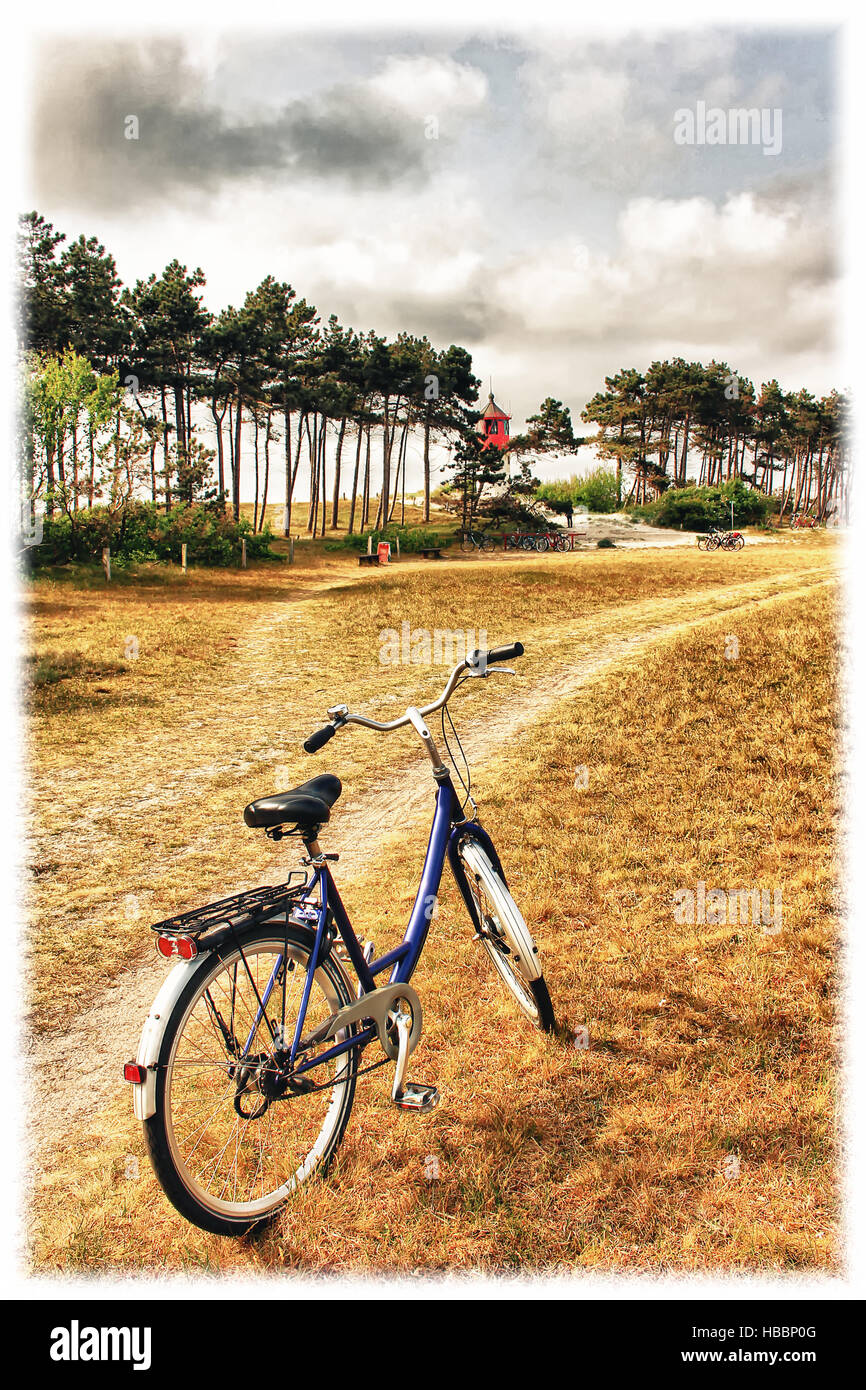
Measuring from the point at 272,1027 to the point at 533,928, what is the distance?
249 centimetres

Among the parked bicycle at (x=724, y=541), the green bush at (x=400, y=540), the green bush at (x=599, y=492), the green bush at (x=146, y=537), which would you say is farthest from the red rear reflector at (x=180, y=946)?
the green bush at (x=599, y=492)

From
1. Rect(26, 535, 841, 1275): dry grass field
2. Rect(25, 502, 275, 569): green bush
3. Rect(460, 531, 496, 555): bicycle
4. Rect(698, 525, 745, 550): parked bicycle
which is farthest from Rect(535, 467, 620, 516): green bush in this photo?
Rect(26, 535, 841, 1275): dry grass field

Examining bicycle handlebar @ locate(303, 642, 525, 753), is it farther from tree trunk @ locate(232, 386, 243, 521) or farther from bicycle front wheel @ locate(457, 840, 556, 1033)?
tree trunk @ locate(232, 386, 243, 521)

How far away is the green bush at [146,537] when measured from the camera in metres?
24.0

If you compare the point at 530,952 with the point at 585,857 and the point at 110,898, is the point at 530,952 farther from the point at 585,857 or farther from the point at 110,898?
the point at 110,898

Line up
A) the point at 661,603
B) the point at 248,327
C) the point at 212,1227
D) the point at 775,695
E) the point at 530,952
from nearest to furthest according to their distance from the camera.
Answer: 1. the point at 212,1227
2. the point at 530,952
3. the point at 775,695
4. the point at 661,603
5. the point at 248,327

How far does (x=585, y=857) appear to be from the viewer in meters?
5.72

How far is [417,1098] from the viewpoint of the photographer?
2.81 meters

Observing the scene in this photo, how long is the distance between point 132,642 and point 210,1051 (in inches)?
440

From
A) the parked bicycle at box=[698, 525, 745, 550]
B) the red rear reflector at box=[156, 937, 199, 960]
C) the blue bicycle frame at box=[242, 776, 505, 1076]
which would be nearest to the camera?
the red rear reflector at box=[156, 937, 199, 960]

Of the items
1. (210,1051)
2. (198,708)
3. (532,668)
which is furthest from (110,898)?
(532,668)

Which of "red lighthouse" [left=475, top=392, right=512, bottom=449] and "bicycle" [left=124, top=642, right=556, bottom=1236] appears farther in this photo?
"red lighthouse" [left=475, top=392, right=512, bottom=449]

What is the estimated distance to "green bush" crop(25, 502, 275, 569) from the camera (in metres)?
24.0

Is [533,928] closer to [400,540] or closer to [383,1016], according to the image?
[383,1016]
